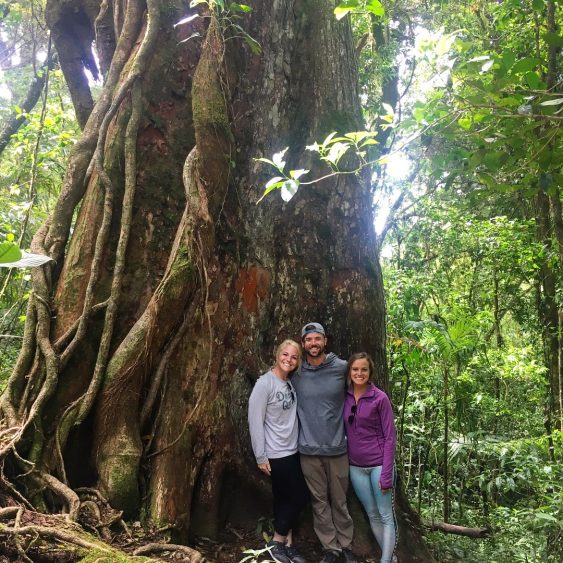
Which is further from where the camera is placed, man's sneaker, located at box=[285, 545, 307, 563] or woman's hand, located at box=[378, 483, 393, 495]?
woman's hand, located at box=[378, 483, 393, 495]

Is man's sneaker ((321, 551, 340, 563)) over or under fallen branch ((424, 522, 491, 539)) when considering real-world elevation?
over

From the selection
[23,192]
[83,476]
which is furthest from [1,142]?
[83,476]

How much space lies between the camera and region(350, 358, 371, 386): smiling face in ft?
11.3

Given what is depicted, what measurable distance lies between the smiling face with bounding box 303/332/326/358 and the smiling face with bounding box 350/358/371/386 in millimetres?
260

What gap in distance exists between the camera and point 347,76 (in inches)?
161

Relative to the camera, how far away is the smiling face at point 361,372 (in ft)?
11.3

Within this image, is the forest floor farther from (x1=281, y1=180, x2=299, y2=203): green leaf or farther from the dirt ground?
(x1=281, y1=180, x2=299, y2=203): green leaf

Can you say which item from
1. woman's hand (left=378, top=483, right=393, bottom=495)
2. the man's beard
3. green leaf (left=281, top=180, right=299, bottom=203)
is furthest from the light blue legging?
green leaf (left=281, top=180, right=299, bottom=203)

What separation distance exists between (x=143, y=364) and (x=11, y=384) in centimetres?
71

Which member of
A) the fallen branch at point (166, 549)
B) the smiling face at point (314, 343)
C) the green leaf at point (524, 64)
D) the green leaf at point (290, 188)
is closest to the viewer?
the green leaf at point (290, 188)

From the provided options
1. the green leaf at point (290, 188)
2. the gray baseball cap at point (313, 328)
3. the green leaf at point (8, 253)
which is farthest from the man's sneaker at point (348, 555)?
the green leaf at point (8, 253)

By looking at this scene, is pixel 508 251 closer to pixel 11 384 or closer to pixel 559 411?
pixel 559 411

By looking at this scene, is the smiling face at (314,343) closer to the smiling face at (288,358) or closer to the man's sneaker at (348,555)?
the smiling face at (288,358)

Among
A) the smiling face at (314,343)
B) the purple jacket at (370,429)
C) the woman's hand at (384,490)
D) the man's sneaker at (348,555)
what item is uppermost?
the smiling face at (314,343)
